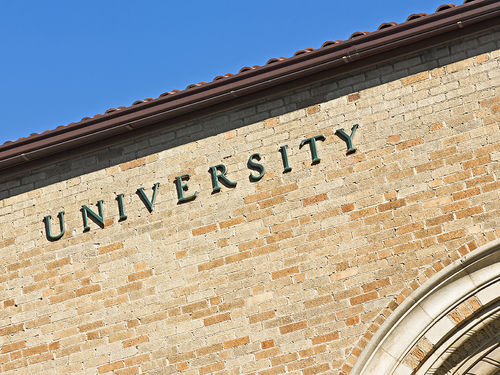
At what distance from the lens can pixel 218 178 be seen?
12.0 meters

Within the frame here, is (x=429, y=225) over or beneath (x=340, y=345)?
over

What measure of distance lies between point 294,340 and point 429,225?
6.17ft

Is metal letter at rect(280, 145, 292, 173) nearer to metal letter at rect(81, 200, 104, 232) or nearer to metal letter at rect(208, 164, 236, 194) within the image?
metal letter at rect(208, 164, 236, 194)

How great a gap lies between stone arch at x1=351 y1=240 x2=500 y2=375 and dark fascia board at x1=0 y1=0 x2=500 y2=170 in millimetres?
2442

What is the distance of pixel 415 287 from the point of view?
11.0 m

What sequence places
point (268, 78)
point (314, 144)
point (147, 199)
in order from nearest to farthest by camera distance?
point (314, 144), point (268, 78), point (147, 199)

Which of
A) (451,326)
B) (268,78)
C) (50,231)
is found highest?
(268,78)

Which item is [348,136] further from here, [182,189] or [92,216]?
[92,216]

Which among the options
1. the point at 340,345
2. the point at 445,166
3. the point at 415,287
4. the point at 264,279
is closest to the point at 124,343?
the point at 264,279

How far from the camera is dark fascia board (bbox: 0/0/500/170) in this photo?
1150cm

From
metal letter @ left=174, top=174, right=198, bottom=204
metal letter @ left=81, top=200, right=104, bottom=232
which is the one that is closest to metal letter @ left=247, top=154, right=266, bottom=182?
metal letter @ left=174, top=174, right=198, bottom=204

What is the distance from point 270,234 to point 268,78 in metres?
1.78

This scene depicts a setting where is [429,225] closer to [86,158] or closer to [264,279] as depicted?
[264,279]

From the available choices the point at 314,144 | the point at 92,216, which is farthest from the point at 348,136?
the point at 92,216
